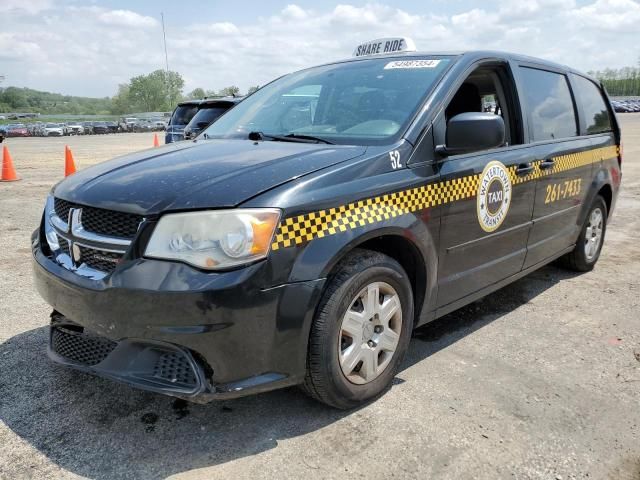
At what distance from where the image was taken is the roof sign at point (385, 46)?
4.44 m

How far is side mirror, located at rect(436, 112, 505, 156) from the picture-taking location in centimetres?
279

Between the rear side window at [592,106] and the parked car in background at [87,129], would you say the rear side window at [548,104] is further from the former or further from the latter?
the parked car in background at [87,129]

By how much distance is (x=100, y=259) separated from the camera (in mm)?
2291

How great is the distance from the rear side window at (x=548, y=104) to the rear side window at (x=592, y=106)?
0.28m

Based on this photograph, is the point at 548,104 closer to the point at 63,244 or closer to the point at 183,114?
the point at 63,244

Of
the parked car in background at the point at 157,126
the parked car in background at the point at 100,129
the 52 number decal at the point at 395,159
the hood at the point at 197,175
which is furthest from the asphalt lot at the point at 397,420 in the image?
the parked car in background at the point at 157,126

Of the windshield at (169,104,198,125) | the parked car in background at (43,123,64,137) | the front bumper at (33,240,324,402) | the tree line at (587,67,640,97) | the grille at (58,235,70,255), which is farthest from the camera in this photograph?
the tree line at (587,67,640,97)

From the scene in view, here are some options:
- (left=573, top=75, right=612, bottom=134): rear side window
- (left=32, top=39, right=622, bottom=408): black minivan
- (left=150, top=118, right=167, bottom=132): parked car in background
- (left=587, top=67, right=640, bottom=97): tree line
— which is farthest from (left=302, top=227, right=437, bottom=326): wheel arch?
(left=587, top=67, right=640, bottom=97): tree line

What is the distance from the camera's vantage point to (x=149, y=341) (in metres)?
2.18

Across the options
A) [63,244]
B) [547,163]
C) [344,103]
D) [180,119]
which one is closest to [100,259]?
[63,244]

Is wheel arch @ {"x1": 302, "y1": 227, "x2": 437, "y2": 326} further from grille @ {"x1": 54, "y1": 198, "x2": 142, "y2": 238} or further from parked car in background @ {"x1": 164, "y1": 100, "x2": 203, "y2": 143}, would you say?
parked car in background @ {"x1": 164, "y1": 100, "x2": 203, "y2": 143}

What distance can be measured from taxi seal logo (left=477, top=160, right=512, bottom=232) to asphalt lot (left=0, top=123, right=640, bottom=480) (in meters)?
0.79

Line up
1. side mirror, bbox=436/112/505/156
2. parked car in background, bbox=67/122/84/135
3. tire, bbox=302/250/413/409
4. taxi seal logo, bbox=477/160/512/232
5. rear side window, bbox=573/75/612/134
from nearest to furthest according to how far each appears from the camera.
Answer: tire, bbox=302/250/413/409 → side mirror, bbox=436/112/505/156 → taxi seal logo, bbox=477/160/512/232 → rear side window, bbox=573/75/612/134 → parked car in background, bbox=67/122/84/135

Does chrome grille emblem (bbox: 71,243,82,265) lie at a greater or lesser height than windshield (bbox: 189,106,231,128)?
lesser
